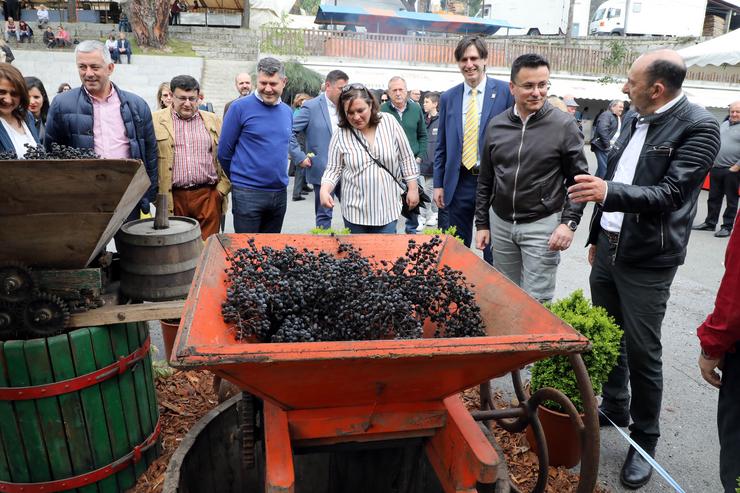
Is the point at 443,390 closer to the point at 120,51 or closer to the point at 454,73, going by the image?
the point at 454,73

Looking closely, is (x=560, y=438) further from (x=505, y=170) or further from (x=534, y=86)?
(x=534, y=86)

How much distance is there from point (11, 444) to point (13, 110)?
7.57ft

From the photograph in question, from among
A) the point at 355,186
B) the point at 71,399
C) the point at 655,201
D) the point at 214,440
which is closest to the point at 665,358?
the point at 655,201

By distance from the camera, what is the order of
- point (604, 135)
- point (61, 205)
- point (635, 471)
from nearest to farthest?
point (61, 205), point (635, 471), point (604, 135)

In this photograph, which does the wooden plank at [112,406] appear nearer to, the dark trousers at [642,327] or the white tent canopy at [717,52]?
the dark trousers at [642,327]

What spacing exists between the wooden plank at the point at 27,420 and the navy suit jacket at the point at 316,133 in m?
4.54

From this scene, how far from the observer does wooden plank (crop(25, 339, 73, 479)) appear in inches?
92.5

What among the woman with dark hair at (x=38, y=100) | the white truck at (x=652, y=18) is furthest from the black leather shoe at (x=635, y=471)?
the white truck at (x=652, y=18)

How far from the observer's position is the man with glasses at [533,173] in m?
3.36

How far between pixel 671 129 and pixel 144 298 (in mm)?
2894

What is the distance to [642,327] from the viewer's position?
2885 millimetres

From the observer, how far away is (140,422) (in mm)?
2816

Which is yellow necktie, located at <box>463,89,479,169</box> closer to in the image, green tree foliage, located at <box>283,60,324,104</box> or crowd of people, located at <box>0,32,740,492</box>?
crowd of people, located at <box>0,32,740,492</box>

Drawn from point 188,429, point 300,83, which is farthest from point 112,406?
point 300,83
